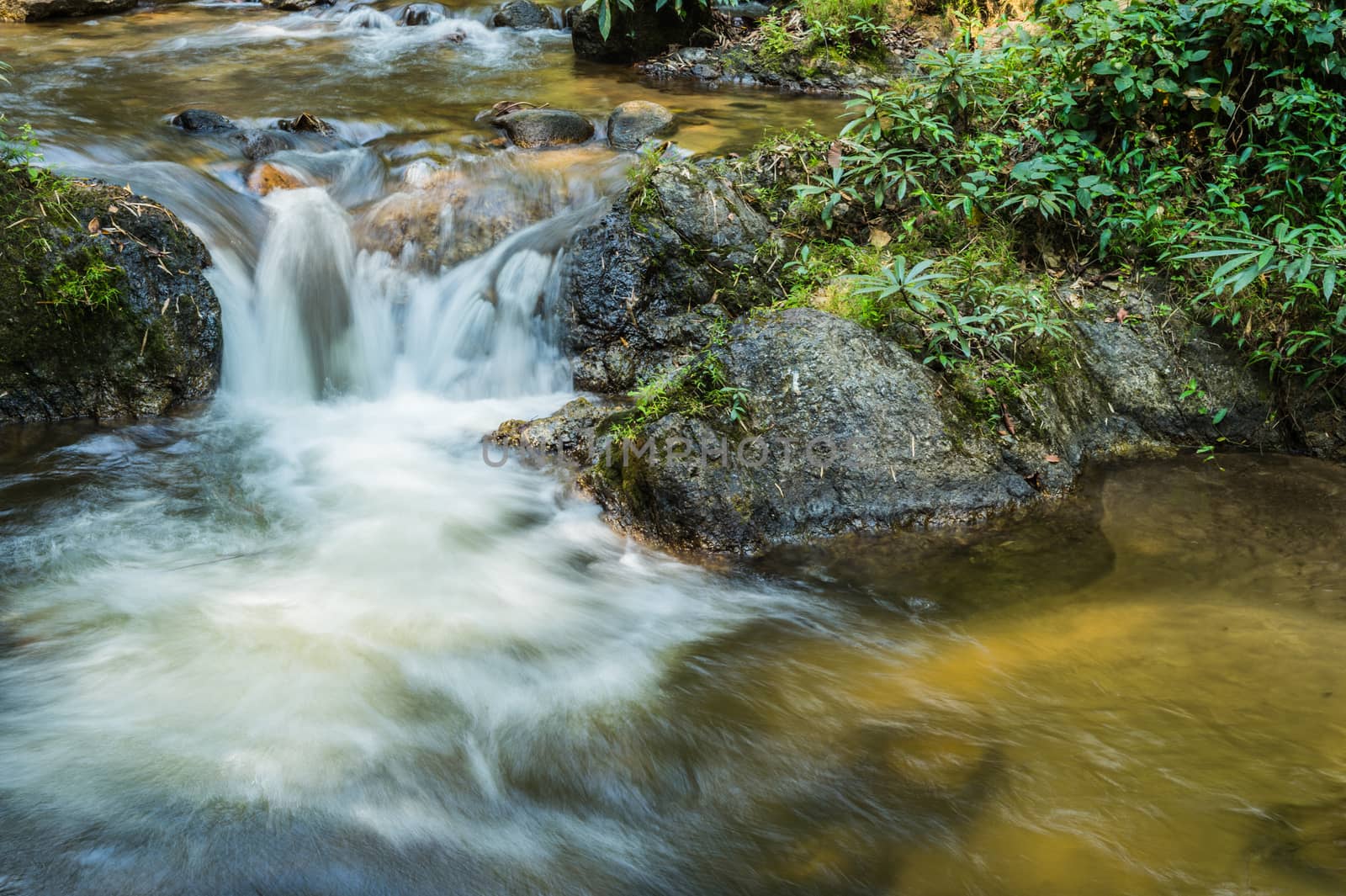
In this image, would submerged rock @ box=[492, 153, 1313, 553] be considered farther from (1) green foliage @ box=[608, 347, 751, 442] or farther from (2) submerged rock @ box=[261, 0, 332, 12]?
(2) submerged rock @ box=[261, 0, 332, 12]

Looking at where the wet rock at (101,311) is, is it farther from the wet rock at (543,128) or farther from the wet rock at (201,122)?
the wet rock at (543,128)

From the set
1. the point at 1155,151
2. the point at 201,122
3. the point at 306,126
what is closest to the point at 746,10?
the point at 306,126

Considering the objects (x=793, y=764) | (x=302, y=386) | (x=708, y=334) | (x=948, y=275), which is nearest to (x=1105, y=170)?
(x=948, y=275)

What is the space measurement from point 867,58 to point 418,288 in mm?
5816

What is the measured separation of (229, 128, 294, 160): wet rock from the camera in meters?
6.77

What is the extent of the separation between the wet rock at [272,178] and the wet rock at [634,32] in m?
4.12

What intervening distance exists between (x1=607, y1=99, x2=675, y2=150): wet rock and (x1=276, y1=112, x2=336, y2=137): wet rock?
2175 millimetres

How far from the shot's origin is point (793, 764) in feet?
9.80

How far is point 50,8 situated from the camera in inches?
426

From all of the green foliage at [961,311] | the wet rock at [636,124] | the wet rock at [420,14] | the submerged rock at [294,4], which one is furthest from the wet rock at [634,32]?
the green foliage at [961,311]

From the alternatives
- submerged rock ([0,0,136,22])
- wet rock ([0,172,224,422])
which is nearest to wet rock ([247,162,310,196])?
wet rock ([0,172,224,422])

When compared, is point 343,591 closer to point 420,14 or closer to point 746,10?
point 746,10

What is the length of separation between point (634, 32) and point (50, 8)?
22.8 feet

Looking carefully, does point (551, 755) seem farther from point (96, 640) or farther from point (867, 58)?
point (867, 58)
